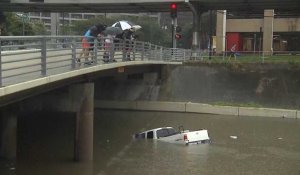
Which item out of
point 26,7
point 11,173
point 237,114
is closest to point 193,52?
point 237,114

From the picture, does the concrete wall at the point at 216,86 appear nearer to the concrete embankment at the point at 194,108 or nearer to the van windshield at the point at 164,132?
the concrete embankment at the point at 194,108

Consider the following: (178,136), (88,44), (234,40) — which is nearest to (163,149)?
(178,136)

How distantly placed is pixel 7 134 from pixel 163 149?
7.83 m

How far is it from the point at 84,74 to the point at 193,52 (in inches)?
1063

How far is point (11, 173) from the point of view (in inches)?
694

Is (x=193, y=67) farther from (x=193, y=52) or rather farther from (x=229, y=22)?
(x=229, y=22)

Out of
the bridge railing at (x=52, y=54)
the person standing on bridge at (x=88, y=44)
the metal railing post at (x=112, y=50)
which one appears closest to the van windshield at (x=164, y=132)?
the bridge railing at (x=52, y=54)

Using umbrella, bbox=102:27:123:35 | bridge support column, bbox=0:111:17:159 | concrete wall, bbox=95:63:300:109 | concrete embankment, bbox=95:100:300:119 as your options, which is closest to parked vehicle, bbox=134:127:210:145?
umbrella, bbox=102:27:123:35

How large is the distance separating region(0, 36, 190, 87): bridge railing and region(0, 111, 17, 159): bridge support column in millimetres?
2326

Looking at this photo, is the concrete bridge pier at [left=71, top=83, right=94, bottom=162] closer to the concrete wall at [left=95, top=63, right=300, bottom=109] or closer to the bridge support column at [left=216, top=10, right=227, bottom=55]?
the concrete wall at [left=95, top=63, right=300, bottom=109]

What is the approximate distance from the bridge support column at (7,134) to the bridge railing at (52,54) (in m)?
2.33

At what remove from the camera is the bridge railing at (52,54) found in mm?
13469

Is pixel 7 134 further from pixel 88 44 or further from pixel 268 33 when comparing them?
pixel 268 33

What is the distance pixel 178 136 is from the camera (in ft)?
85.6
